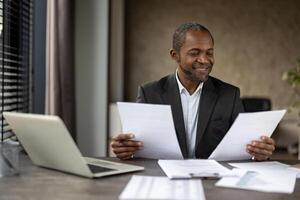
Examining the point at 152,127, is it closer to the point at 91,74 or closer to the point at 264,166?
the point at 264,166

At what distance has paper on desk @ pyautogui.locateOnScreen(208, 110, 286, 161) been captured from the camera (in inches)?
52.5

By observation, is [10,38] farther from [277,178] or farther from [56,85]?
[277,178]

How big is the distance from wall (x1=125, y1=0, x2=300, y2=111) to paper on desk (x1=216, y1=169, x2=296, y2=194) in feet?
12.5

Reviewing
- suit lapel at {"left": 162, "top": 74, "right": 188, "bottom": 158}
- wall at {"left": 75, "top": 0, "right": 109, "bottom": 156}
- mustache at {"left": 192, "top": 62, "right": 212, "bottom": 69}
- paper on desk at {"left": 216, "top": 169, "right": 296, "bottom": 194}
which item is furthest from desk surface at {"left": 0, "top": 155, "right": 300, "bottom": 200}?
wall at {"left": 75, "top": 0, "right": 109, "bottom": 156}

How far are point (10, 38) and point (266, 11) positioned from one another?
3.48 metres

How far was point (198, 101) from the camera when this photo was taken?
1.80 m

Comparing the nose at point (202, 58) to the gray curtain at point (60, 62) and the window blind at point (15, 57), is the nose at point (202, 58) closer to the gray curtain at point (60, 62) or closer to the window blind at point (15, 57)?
the window blind at point (15, 57)

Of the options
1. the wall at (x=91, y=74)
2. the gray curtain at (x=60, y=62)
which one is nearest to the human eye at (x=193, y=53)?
the gray curtain at (x=60, y=62)

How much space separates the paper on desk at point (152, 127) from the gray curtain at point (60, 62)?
1525mm

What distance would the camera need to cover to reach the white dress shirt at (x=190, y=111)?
170 centimetres

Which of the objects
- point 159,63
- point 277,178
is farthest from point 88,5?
point 277,178

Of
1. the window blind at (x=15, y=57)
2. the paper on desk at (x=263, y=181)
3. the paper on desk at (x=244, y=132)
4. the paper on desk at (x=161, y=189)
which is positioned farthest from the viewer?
the window blind at (x=15, y=57)

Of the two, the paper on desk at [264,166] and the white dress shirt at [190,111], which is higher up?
the white dress shirt at [190,111]

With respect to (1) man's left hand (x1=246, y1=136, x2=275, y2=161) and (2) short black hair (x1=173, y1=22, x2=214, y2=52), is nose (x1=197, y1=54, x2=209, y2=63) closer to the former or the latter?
(2) short black hair (x1=173, y1=22, x2=214, y2=52)
